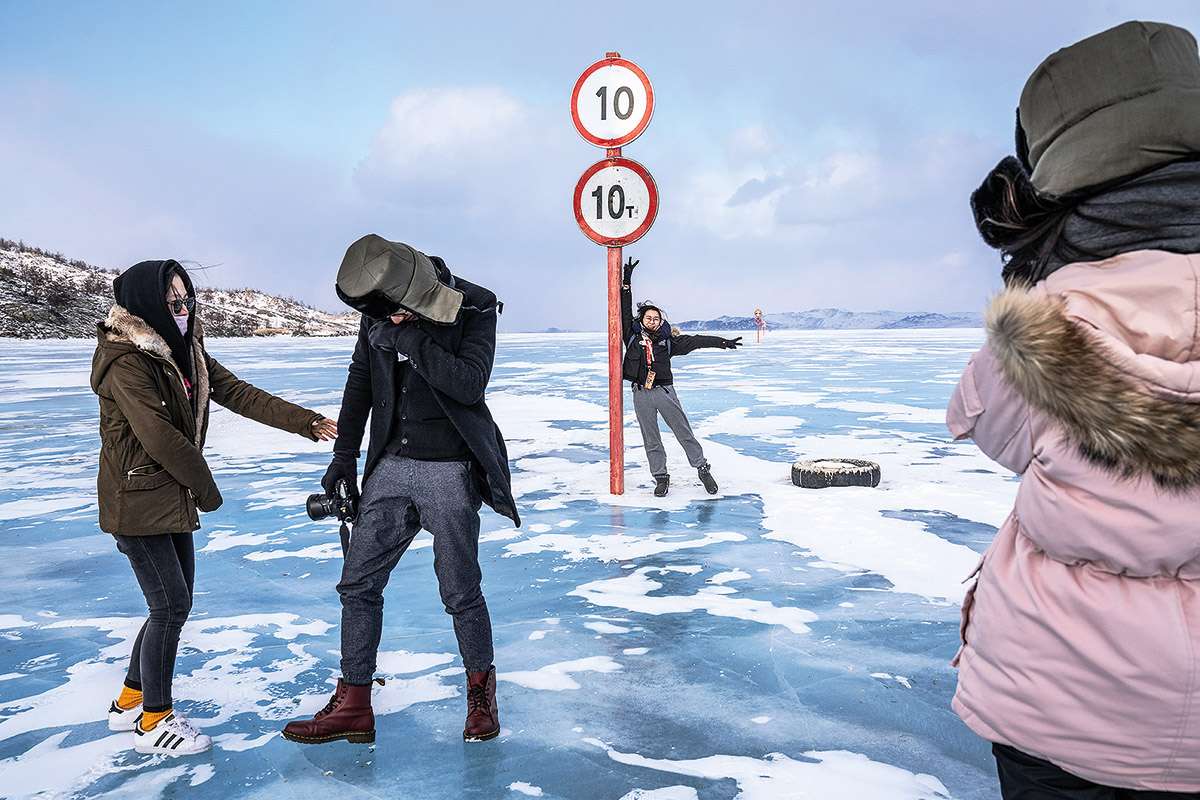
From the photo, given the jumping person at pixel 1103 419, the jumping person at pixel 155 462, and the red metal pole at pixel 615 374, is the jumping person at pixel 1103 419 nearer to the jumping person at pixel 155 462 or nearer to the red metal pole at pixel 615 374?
the jumping person at pixel 155 462

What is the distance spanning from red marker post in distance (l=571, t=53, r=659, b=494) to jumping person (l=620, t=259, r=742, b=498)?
0.40 meters

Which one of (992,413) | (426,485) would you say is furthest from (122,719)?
(992,413)

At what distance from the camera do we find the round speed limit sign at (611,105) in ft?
22.2

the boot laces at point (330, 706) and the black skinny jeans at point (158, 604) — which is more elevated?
the black skinny jeans at point (158, 604)

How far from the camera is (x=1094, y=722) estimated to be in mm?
1353

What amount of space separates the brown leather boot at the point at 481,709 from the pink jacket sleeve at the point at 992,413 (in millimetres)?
2161

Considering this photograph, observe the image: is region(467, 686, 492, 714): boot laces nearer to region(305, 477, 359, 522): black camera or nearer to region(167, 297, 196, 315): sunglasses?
region(305, 477, 359, 522): black camera

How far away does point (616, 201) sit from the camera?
22.5 ft

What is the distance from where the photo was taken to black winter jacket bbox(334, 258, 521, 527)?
293 centimetres

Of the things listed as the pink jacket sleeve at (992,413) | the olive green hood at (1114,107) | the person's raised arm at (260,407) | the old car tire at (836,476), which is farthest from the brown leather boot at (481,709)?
the old car tire at (836,476)

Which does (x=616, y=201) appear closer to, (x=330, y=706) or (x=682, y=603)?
(x=682, y=603)

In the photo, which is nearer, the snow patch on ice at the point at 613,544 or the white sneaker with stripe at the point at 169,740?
the white sneaker with stripe at the point at 169,740

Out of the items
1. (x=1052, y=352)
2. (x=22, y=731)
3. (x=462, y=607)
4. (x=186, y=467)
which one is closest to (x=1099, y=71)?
(x=1052, y=352)

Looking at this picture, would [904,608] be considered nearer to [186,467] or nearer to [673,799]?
[673,799]
